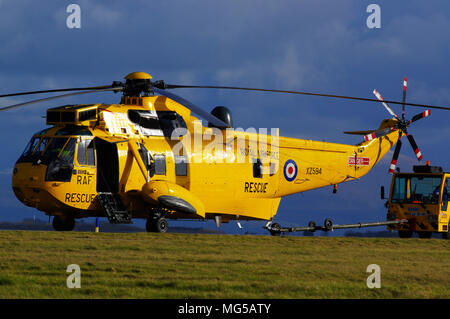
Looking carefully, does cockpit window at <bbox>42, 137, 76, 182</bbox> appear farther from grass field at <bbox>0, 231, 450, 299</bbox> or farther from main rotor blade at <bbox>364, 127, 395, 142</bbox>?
main rotor blade at <bbox>364, 127, 395, 142</bbox>

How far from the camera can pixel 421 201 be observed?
107 feet

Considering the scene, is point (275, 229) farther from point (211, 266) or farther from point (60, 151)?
point (211, 266)

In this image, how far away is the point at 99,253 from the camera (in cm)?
1856

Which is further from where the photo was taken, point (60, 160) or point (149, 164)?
point (149, 164)

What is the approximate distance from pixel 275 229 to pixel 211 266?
1100cm

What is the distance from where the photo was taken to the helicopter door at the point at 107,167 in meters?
25.3

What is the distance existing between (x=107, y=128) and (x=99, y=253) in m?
7.86

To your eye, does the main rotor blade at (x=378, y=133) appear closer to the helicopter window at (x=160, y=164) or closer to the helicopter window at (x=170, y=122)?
the helicopter window at (x=170, y=122)

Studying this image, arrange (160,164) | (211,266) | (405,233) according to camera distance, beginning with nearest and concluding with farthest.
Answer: (211,266), (160,164), (405,233)

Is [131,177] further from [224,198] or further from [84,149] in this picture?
[224,198]

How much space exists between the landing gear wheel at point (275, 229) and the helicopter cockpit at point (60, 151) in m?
7.58

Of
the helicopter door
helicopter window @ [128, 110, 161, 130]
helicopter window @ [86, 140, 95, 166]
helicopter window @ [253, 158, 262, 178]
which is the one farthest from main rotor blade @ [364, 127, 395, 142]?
helicopter window @ [86, 140, 95, 166]

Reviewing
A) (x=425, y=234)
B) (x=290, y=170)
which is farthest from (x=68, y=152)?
(x=425, y=234)
